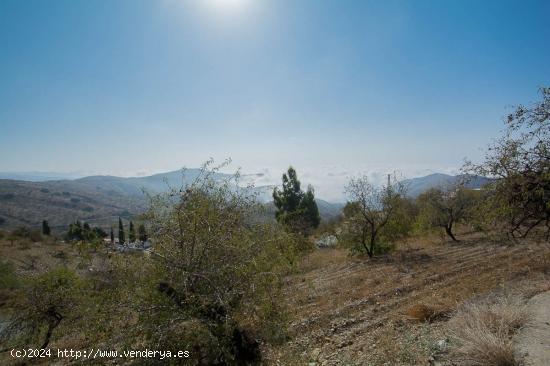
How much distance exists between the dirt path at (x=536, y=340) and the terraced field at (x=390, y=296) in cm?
145

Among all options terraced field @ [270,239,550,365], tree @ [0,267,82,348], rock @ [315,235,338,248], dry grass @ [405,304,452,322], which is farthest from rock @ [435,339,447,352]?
rock @ [315,235,338,248]

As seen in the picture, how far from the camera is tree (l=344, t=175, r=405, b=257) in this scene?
20.1m

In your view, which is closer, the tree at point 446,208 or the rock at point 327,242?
the tree at point 446,208

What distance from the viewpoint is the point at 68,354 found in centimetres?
817

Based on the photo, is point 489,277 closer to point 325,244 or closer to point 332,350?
point 332,350

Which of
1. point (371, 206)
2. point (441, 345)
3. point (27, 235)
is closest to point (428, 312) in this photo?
point (441, 345)

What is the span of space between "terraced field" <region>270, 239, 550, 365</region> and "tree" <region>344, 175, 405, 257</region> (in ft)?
6.49

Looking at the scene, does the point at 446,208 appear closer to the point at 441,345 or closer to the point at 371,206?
the point at 371,206

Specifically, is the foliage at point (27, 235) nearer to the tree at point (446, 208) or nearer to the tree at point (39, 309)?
the tree at point (39, 309)

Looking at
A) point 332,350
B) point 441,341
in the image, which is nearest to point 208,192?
point 332,350

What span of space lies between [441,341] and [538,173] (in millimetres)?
5231

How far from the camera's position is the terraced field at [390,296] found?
6.82 meters

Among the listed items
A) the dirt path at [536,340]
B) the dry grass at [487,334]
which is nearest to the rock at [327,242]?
the dirt path at [536,340]

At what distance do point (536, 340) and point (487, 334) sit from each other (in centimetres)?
112
